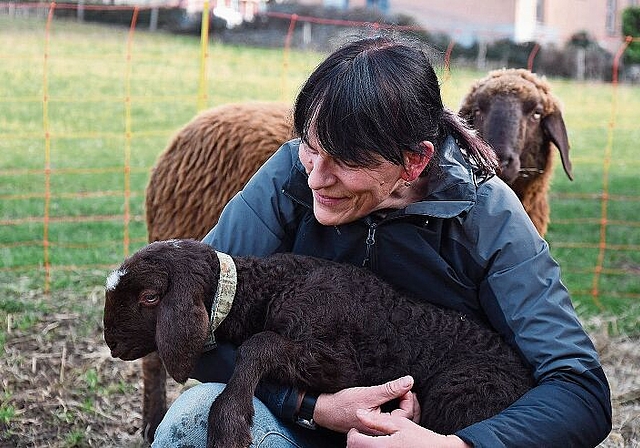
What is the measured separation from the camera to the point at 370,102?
8.32 feet

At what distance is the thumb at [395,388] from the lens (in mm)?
2598

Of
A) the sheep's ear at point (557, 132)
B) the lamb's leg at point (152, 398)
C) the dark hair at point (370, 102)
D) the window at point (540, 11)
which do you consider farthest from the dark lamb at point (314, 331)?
the window at point (540, 11)

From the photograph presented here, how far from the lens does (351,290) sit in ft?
8.96

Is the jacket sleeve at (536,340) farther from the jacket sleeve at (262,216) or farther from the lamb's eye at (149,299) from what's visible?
the lamb's eye at (149,299)

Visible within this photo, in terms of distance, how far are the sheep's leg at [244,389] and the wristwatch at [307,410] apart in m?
0.16

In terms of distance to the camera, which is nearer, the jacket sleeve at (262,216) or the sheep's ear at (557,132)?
the jacket sleeve at (262,216)

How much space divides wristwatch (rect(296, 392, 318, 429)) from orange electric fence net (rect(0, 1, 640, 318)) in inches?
41.9

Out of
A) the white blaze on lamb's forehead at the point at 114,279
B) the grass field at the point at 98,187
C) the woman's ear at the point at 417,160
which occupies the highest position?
the woman's ear at the point at 417,160

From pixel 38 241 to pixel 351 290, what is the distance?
16.7 ft

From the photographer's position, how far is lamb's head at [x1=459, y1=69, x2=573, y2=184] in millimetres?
4770

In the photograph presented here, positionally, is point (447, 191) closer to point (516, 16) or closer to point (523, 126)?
point (523, 126)

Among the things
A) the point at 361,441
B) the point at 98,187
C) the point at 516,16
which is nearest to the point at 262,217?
the point at 361,441

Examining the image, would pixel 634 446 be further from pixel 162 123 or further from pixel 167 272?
pixel 162 123

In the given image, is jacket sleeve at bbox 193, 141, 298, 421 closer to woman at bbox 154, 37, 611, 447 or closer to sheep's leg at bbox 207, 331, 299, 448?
woman at bbox 154, 37, 611, 447
